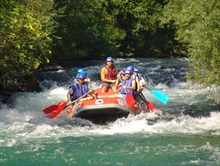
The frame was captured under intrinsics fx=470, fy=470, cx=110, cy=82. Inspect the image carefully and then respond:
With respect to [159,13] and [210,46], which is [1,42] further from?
[159,13]

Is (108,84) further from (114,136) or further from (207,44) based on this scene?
(207,44)

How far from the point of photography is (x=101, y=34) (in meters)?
24.8

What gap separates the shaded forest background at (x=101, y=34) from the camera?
1015 cm

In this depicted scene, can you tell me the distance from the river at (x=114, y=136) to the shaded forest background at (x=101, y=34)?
953mm

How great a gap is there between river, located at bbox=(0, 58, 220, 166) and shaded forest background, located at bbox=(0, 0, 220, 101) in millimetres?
953

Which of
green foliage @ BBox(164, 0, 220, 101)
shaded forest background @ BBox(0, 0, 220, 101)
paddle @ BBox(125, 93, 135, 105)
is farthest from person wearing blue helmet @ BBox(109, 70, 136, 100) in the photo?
green foliage @ BBox(164, 0, 220, 101)

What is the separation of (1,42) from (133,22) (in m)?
20.2

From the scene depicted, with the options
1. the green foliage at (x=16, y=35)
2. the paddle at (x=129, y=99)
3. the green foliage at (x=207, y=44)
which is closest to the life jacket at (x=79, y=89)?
the paddle at (x=129, y=99)

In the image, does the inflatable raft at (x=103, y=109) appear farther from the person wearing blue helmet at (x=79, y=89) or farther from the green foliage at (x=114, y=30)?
the green foliage at (x=114, y=30)

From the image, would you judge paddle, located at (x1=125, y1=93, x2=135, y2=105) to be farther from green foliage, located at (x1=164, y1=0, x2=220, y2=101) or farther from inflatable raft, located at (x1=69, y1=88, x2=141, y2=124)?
green foliage, located at (x1=164, y1=0, x2=220, y2=101)

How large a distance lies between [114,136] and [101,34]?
1522 centimetres

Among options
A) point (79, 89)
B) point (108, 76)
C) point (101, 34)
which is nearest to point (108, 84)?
point (108, 76)

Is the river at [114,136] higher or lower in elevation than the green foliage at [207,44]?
lower

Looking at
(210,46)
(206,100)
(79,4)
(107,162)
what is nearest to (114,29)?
(79,4)
